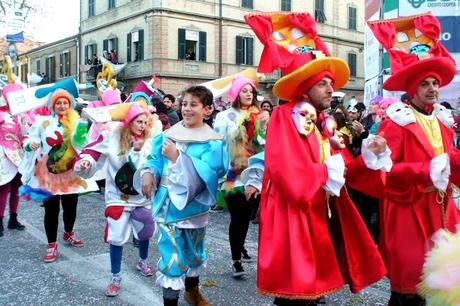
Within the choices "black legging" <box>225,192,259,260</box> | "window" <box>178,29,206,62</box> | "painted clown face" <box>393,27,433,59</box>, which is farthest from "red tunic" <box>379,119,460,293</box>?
"window" <box>178,29,206,62</box>

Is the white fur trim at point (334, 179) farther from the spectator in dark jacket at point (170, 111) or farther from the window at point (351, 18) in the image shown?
the window at point (351, 18)

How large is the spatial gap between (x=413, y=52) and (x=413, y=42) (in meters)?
0.12

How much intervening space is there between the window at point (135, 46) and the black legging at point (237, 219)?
2872cm

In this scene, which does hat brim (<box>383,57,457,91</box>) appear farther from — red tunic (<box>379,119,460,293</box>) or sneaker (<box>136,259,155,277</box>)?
sneaker (<box>136,259,155,277</box>)

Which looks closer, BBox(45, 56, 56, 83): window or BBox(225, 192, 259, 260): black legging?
BBox(225, 192, 259, 260): black legging

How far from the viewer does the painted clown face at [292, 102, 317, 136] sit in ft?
10.3

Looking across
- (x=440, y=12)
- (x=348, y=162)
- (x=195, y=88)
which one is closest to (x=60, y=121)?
(x=195, y=88)

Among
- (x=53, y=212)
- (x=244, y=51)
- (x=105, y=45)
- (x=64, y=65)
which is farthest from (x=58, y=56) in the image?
(x=53, y=212)

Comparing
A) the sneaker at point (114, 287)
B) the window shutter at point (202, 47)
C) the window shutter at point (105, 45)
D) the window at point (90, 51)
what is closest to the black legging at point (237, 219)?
the sneaker at point (114, 287)

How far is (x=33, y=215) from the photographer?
8312mm

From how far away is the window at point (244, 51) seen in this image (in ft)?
112

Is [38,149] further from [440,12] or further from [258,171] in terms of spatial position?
[440,12]

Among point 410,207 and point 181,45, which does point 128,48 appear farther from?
point 410,207

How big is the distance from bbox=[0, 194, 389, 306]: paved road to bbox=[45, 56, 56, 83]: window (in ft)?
128
